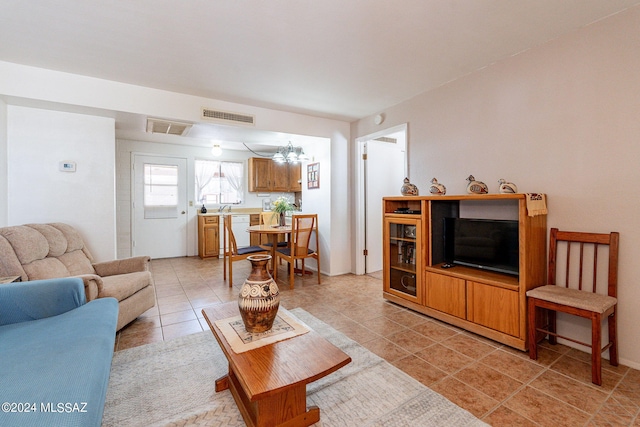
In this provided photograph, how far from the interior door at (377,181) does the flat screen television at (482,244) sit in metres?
1.68

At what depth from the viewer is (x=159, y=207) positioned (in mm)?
5797

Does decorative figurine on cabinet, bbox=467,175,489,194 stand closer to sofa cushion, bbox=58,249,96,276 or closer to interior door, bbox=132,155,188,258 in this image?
sofa cushion, bbox=58,249,96,276

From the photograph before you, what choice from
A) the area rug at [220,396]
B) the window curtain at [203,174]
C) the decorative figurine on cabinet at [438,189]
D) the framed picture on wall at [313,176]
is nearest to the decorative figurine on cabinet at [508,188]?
the decorative figurine on cabinet at [438,189]

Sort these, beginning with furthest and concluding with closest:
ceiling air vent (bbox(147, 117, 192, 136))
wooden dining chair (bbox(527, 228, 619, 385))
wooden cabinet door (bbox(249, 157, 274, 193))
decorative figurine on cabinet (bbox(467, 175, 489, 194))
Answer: wooden cabinet door (bbox(249, 157, 274, 193)), ceiling air vent (bbox(147, 117, 192, 136)), decorative figurine on cabinet (bbox(467, 175, 489, 194)), wooden dining chair (bbox(527, 228, 619, 385))

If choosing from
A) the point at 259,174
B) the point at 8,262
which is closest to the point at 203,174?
the point at 259,174

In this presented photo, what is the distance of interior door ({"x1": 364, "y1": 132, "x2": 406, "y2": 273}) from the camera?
14.8 ft

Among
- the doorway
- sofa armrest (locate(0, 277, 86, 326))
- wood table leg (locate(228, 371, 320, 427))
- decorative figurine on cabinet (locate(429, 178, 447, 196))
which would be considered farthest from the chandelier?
wood table leg (locate(228, 371, 320, 427))

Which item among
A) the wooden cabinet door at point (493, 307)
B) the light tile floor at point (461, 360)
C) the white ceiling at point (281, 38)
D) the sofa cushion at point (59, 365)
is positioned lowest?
the light tile floor at point (461, 360)

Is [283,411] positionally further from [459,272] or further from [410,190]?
[410,190]

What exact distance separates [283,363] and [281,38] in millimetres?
2246

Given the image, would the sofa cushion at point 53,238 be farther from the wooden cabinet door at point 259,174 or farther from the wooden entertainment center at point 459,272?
the wooden cabinet door at point 259,174

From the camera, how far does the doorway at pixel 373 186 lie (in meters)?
4.46

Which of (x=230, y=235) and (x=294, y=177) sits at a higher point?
(x=294, y=177)

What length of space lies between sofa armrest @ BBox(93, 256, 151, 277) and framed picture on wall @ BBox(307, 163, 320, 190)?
8.91ft
